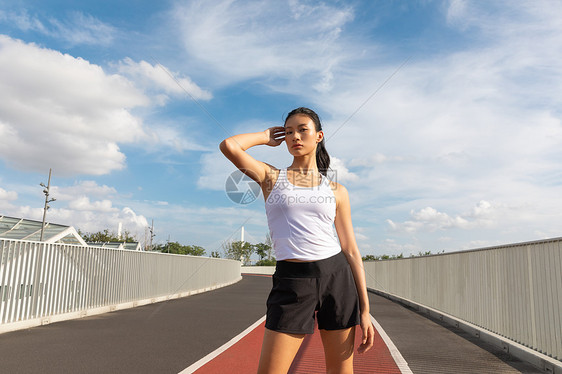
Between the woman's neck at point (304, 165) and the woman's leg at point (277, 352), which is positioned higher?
the woman's neck at point (304, 165)

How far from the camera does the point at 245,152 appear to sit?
2.50 m

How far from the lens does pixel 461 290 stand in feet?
36.8

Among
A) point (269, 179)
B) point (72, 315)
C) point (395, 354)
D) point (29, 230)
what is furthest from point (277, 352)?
point (29, 230)

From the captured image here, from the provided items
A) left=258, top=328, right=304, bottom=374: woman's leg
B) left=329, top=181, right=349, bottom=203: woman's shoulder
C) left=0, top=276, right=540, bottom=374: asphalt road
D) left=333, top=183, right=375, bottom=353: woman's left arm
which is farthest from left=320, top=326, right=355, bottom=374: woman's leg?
left=0, top=276, right=540, bottom=374: asphalt road

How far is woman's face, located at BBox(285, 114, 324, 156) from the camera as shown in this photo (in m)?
2.62

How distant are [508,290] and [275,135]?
7348 millimetres

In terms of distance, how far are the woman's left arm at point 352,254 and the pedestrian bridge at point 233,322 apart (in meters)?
3.78

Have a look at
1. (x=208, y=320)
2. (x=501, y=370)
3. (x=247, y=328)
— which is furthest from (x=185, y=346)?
(x=501, y=370)

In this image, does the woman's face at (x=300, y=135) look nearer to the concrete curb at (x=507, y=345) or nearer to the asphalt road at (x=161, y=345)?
the asphalt road at (x=161, y=345)

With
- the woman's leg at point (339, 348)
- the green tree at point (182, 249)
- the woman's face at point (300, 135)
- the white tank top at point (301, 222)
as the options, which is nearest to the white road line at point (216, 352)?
the woman's leg at point (339, 348)

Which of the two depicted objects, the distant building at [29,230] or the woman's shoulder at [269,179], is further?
the distant building at [29,230]

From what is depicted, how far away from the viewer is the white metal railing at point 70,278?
939cm

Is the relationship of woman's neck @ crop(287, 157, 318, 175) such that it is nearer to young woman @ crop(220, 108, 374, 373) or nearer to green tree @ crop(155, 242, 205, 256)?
young woman @ crop(220, 108, 374, 373)

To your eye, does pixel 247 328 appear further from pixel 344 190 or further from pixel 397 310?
pixel 344 190
